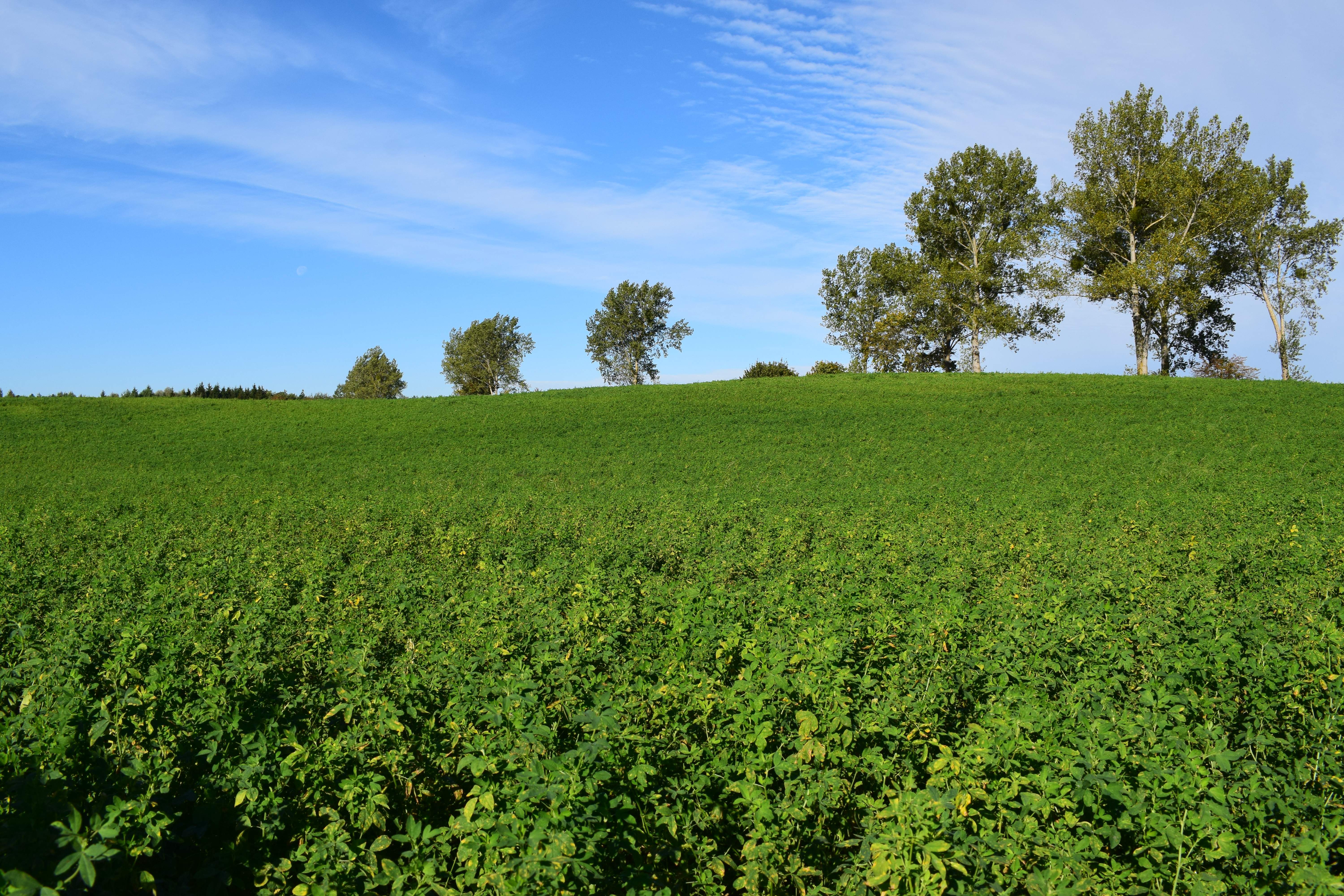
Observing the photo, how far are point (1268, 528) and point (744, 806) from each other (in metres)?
13.8

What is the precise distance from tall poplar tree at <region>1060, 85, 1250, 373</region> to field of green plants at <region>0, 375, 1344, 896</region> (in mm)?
40270

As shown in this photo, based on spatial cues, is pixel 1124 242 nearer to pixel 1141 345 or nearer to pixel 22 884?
pixel 1141 345

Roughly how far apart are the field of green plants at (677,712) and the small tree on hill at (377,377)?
340 feet

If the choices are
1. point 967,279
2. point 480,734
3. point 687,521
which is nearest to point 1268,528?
point 687,521

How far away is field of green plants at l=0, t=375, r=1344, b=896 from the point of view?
3.94 metres

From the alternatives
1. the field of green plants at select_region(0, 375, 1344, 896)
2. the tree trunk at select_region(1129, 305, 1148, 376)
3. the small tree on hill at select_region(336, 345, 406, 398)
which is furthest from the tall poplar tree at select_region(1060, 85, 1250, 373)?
the small tree on hill at select_region(336, 345, 406, 398)

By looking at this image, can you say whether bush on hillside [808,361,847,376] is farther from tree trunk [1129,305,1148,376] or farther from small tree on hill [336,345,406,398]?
small tree on hill [336,345,406,398]

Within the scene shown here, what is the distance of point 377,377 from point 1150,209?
97.8 m

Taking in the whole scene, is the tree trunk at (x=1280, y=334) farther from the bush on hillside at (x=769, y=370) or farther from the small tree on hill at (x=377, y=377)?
the small tree on hill at (x=377, y=377)

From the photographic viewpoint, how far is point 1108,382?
43.1 meters

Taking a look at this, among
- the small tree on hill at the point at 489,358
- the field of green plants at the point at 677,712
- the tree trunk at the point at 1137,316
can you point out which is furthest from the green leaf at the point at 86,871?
the small tree on hill at the point at 489,358

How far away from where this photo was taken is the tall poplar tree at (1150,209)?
48250 mm

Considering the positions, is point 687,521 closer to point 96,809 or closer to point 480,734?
point 480,734

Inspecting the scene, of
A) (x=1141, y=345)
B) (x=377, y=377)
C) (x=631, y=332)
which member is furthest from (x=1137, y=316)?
(x=377, y=377)
